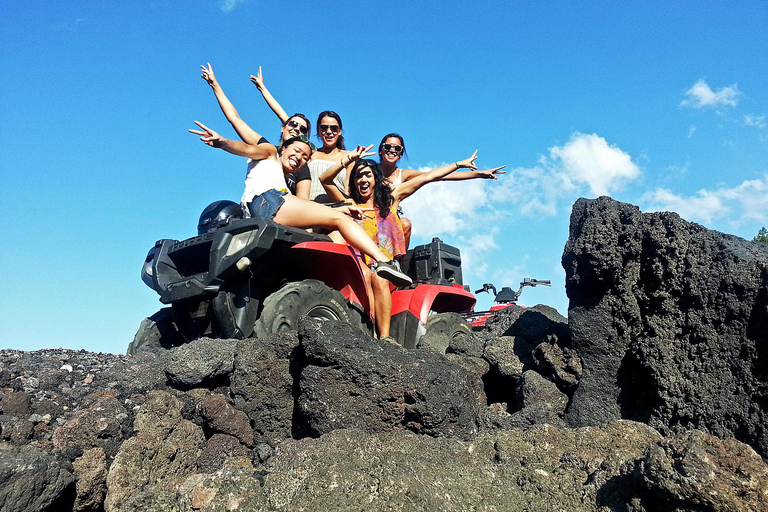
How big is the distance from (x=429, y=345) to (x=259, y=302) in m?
1.35

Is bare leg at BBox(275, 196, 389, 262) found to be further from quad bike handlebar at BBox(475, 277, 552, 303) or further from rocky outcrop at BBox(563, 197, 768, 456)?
quad bike handlebar at BBox(475, 277, 552, 303)

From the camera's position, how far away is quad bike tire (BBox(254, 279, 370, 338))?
3758 millimetres

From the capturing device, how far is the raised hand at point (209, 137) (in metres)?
4.75

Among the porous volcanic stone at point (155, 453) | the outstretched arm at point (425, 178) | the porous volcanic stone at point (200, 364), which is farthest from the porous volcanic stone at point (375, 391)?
the outstretched arm at point (425, 178)

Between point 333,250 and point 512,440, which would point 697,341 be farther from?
point 333,250

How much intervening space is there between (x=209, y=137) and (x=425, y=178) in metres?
2.06

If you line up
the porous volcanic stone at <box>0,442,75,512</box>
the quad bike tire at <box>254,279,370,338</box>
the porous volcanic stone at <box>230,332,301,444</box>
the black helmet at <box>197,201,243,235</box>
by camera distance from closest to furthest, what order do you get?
the porous volcanic stone at <box>0,442,75,512</box> → the porous volcanic stone at <box>230,332,301,444</box> → the quad bike tire at <box>254,279,370,338</box> → the black helmet at <box>197,201,243,235</box>

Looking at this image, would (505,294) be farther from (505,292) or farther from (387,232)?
(387,232)

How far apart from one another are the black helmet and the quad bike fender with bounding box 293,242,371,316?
923mm

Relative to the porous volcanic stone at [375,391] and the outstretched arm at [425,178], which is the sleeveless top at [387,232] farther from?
the porous volcanic stone at [375,391]

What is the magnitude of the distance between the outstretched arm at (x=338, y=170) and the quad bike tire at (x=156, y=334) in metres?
1.72

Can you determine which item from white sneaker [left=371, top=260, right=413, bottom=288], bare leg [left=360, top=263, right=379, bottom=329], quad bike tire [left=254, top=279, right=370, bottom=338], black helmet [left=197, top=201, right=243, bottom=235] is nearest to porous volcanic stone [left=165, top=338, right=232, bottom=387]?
quad bike tire [left=254, top=279, right=370, bottom=338]

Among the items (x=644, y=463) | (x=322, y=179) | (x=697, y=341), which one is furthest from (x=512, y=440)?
(x=322, y=179)

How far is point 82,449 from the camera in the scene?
8.79 ft
